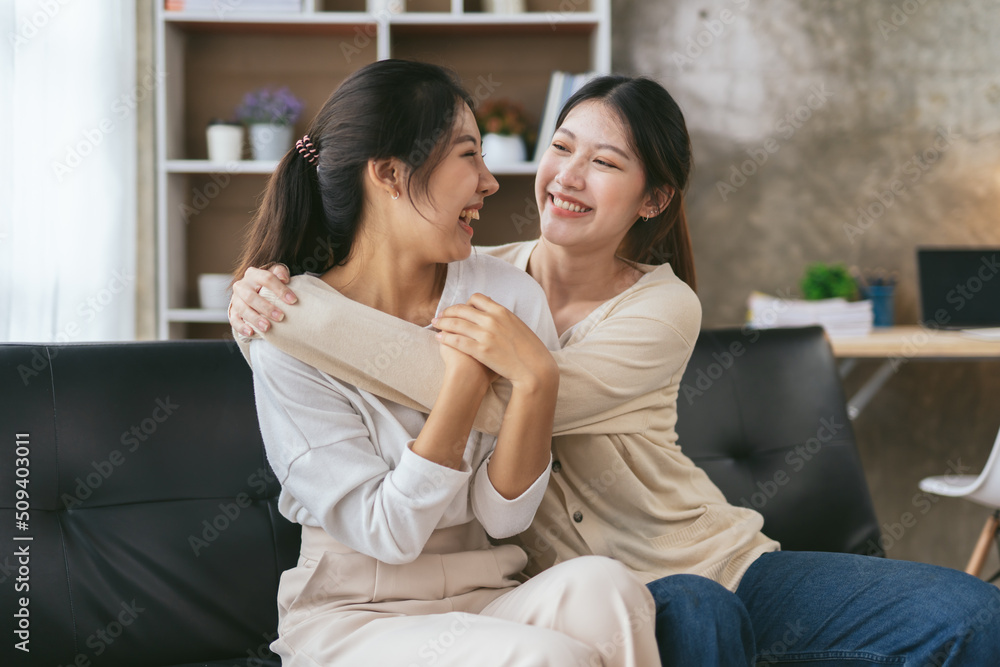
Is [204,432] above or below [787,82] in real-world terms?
below

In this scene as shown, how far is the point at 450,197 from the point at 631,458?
Answer: 1.63 ft

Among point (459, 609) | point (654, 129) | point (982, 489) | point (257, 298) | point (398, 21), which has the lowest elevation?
point (982, 489)

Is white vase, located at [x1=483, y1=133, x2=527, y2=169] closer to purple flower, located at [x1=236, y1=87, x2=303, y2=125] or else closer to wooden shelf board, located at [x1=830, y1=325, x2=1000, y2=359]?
purple flower, located at [x1=236, y1=87, x2=303, y2=125]

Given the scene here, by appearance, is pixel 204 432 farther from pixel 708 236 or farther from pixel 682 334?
pixel 708 236

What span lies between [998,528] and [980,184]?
1389 millimetres

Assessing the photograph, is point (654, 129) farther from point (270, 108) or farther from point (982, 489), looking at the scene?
point (270, 108)

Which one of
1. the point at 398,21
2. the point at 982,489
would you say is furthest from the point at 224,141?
the point at 982,489

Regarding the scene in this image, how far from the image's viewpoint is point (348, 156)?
1215 mm

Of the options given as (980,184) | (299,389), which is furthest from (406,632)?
(980,184)

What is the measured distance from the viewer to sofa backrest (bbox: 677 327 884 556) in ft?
5.58

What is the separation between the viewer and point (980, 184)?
315 centimetres

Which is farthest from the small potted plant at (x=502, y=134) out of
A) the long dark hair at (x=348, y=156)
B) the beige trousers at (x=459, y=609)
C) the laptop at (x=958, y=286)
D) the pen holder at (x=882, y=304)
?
the beige trousers at (x=459, y=609)

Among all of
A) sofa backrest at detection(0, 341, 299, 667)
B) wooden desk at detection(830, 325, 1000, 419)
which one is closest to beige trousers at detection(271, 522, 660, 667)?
sofa backrest at detection(0, 341, 299, 667)

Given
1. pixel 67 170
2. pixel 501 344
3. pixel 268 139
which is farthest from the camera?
pixel 268 139
